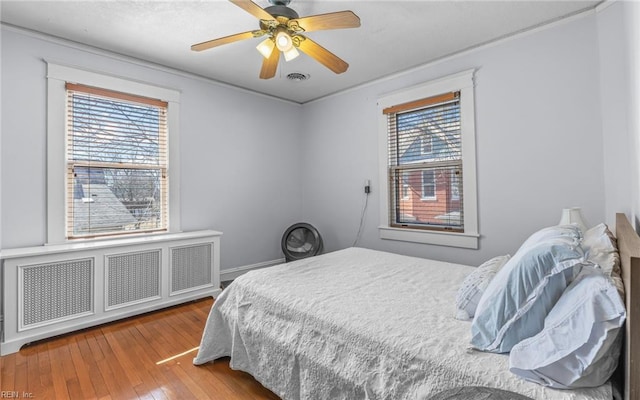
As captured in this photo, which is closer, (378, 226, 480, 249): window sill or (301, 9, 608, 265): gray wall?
(301, 9, 608, 265): gray wall

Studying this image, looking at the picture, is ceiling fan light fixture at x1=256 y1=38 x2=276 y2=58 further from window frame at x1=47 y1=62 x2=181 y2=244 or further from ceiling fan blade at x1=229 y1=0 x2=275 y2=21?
window frame at x1=47 y1=62 x2=181 y2=244

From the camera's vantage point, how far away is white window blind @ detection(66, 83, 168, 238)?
2829 mm

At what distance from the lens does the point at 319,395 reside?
144 cm

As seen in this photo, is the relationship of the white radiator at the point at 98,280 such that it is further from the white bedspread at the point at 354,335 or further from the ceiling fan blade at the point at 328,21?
the ceiling fan blade at the point at 328,21

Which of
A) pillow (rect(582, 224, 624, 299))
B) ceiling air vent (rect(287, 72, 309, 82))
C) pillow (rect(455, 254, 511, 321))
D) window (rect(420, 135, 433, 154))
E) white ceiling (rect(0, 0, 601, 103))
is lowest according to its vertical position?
pillow (rect(455, 254, 511, 321))

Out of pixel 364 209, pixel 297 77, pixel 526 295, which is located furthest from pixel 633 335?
pixel 297 77

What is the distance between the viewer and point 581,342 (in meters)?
0.90

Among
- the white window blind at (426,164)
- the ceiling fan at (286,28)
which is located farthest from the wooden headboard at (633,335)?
the white window blind at (426,164)

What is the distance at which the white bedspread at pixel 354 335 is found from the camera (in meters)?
1.14

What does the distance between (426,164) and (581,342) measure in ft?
8.60

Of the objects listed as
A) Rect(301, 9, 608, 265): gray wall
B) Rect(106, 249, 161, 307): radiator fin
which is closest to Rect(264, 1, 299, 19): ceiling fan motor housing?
Rect(301, 9, 608, 265): gray wall

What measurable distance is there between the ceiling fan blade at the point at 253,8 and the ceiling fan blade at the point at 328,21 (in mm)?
157

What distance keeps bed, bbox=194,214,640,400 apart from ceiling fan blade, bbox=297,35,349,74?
1593 millimetres

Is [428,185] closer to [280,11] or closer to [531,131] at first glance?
[531,131]
